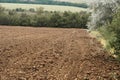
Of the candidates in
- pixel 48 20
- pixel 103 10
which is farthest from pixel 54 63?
pixel 48 20

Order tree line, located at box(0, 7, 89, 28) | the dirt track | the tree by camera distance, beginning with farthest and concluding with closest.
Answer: tree line, located at box(0, 7, 89, 28)
the tree
the dirt track

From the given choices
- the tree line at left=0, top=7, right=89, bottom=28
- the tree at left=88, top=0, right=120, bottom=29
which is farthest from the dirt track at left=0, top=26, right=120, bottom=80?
the tree line at left=0, top=7, right=89, bottom=28

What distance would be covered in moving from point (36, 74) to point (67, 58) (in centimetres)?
502

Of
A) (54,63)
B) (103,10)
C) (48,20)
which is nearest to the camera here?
(54,63)

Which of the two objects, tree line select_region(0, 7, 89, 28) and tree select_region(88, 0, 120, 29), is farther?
tree line select_region(0, 7, 89, 28)

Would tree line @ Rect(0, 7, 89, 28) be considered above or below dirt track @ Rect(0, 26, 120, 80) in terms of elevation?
below

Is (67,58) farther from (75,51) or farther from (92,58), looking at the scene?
(75,51)

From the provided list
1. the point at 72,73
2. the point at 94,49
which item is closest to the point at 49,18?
the point at 94,49

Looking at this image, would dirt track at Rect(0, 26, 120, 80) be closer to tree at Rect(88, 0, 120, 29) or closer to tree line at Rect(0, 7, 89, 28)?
tree at Rect(88, 0, 120, 29)

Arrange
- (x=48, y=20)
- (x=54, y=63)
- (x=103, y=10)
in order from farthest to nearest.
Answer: (x=48, y=20)
(x=103, y=10)
(x=54, y=63)

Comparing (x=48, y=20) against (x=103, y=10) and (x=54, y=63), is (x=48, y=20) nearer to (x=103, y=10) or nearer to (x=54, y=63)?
(x=103, y=10)

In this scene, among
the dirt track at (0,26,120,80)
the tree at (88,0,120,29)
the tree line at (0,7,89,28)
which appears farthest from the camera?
the tree line at (0,7,89,28)

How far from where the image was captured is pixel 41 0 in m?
87.2

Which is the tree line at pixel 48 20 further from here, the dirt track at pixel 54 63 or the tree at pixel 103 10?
the dirt track at pixel 54 63
